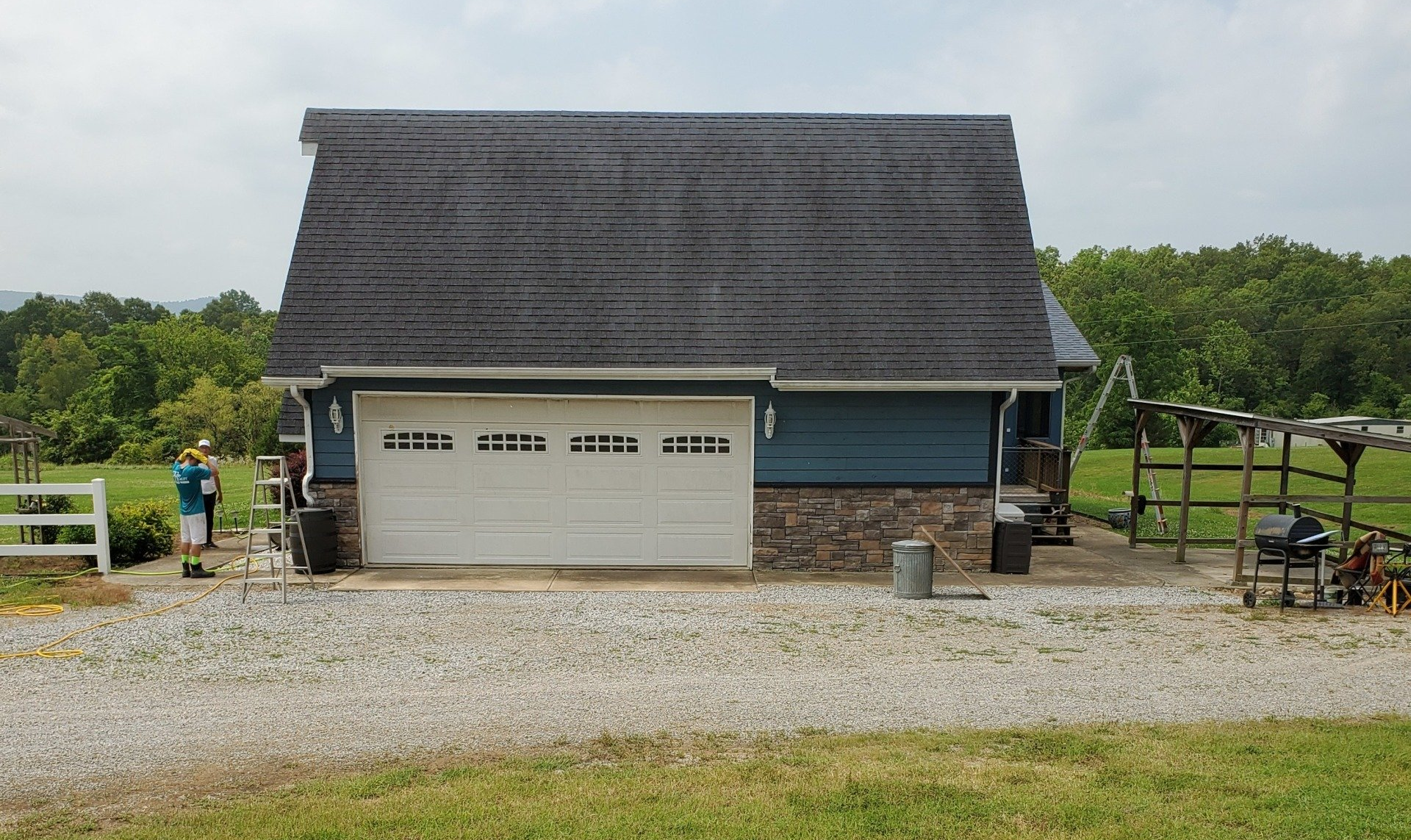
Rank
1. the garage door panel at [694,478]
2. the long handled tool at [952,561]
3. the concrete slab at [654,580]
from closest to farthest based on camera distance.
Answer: the long handled tool at [952,561] → the concrete slab at [654,580] → the garage door panel at [694,478]

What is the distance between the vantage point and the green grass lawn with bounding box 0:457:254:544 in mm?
19109

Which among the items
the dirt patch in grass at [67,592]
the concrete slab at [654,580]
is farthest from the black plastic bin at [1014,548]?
the dirt patch in grass at [67,592]

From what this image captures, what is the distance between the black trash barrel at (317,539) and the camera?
11.4 meters

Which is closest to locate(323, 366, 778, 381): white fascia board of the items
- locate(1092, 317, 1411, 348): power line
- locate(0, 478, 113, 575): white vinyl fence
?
locate(0, 478, 113, 575): white vinyl fence

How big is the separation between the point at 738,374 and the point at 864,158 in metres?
4.49

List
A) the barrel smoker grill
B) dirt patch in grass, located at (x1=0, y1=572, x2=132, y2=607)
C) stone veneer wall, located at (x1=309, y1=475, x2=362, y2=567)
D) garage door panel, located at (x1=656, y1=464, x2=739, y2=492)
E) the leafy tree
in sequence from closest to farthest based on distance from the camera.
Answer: dirt patch in grass, located at (x1=0, y1=572, x2=132, y2=607)
the barrel smoker grill
stone veneer wall, located at (x1=309, y1=475, x2=362, y2=567)
garage door panel, located at (x1=656, y1=464, x2=739, y2=492)
the leafy tree

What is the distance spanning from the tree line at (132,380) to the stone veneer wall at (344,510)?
11640 mm

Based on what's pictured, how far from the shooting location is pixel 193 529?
37.0 ft

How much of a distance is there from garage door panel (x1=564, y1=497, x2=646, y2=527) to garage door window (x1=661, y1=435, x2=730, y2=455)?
81 centimetres

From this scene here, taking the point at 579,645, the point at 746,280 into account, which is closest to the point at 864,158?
the point at 746,280

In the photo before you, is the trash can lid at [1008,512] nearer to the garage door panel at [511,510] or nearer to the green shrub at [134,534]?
the garage door panel at [511,510]

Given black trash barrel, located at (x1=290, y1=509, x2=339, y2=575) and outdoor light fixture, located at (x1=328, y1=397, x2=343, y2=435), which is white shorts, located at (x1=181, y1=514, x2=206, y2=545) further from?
outdoor light fixture, located at (x1=328, y1=397, x2=343, y2=435)

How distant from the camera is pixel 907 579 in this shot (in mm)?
10688

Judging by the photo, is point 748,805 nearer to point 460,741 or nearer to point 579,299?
point 460,741
